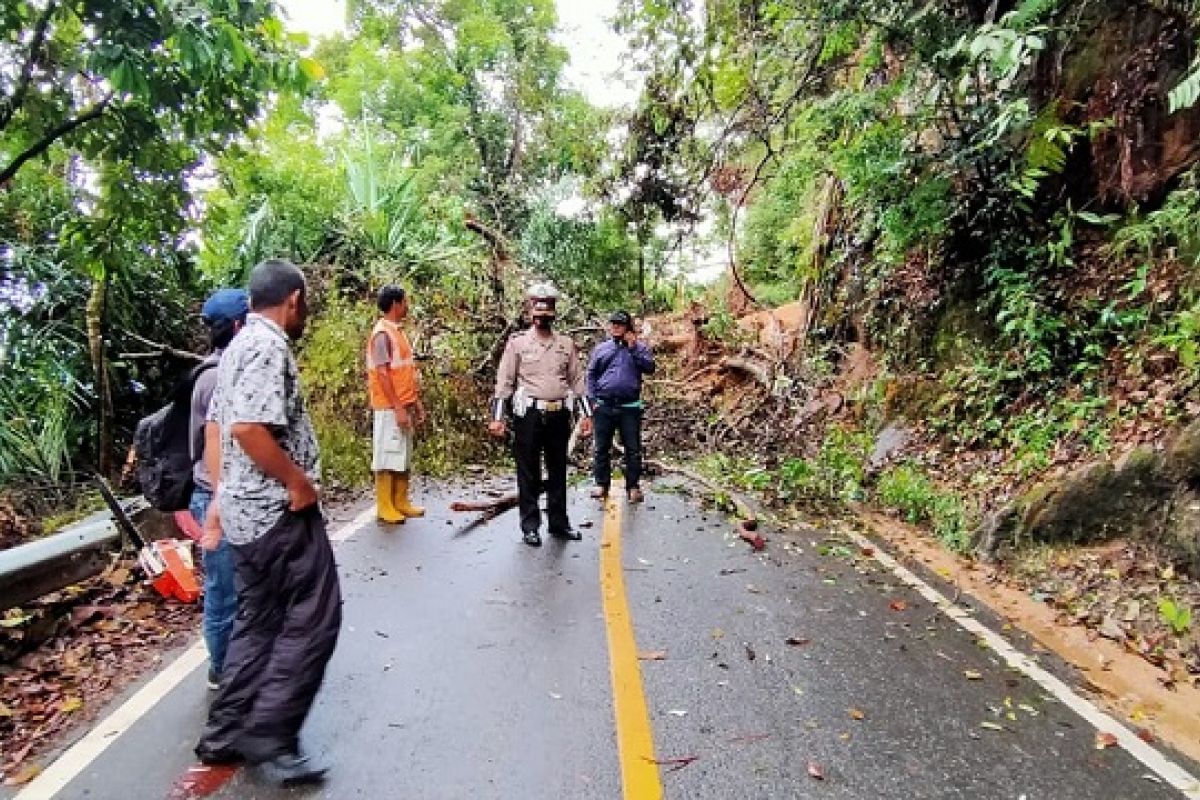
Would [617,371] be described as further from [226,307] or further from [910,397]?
[226,307]

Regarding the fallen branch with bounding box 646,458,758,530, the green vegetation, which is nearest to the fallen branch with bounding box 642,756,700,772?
the green vegetation

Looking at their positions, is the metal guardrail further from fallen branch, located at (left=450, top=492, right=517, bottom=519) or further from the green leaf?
the green leaf

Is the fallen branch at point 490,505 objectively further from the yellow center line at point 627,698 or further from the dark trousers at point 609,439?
the yellow center line at point 627,698

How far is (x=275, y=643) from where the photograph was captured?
11.3 ft

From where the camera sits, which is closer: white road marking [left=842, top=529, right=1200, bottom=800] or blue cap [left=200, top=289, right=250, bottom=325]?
white road marking [left=842, top=529, right=1200, bottom=800]

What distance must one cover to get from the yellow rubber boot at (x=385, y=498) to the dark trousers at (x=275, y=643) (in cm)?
434

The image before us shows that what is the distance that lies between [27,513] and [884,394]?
910cm

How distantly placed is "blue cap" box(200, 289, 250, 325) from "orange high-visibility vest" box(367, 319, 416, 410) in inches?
141

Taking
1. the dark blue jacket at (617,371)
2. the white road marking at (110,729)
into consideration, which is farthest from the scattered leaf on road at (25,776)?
the dark blue jacket at (617,371)

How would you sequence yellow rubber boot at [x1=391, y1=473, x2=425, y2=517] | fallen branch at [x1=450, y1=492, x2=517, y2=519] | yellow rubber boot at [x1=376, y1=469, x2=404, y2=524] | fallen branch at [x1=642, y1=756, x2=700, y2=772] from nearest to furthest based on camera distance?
fallen branch at [x1=642, y1=756, x2=700, y2=772] < yellow rubber boot at [x1=376, y1=469, x2=404, y2=524] < yellow rubber boot at [x1=391, y1=473, x2=425, y2=517] < fallen branch at [x1=450, y1=492, x2=517, y2=519]

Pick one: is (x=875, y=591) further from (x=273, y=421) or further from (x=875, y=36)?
(x=875, y=36)

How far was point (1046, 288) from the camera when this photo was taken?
8828mm

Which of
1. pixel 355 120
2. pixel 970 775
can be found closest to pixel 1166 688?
pixel 970 775

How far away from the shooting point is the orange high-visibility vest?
7594 millimetres
